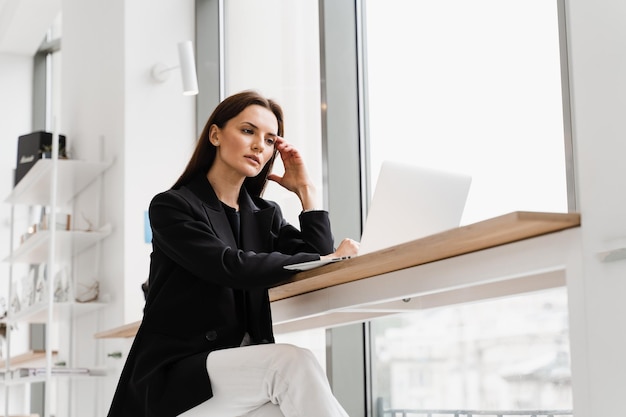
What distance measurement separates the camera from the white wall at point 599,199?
1.40 m

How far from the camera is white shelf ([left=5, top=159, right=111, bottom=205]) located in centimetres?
492

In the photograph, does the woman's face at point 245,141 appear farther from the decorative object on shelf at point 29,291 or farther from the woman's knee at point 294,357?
the decorative object on shelf at point 29,291

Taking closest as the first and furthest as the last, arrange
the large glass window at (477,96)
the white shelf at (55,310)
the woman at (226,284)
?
1. the woman at (226,284)
2. the large glass window at (477,96)
3. the white shelf at (55,310)

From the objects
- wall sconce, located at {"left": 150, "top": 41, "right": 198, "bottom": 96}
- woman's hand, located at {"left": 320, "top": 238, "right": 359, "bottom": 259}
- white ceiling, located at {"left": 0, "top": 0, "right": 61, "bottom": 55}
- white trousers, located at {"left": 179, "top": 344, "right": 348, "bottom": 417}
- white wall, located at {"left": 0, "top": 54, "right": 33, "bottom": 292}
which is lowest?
white trousers, located at {"left": 179, "top": 344, "right": 348, "bottom": 417}

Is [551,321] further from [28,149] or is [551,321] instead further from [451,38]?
[28,149]

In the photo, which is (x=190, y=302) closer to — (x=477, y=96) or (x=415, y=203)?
(x=415, y=203)

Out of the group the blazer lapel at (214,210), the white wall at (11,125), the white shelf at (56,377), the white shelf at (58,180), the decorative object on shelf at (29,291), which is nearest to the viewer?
the blazer lapel at (214,210)

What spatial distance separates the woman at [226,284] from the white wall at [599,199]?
0.63 meters

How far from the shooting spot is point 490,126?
9.32 feet

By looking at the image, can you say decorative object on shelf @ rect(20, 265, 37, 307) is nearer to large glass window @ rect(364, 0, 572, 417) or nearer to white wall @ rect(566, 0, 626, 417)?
large glass window @ rect(364, 0, 572, 417)

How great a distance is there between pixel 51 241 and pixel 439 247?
3390 millimetres

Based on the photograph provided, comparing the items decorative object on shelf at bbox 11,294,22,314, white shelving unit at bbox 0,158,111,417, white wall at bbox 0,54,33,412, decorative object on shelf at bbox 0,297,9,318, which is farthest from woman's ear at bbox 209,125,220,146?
white wall at bbox 0,54,33,412

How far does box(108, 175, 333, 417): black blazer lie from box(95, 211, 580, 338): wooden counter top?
101 millimetres

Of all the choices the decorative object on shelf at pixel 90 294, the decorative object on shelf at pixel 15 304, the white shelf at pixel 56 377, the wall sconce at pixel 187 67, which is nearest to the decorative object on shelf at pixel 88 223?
the decorative object on shelf at pixel 90 294
